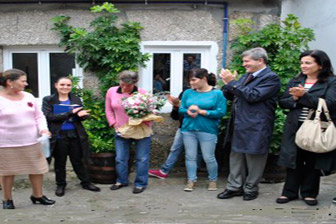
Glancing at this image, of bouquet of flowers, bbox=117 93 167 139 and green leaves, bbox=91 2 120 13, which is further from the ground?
green leaves, bbox=91 2 120 13

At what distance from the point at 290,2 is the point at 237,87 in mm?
4604

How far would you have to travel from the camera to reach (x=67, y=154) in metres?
4.85

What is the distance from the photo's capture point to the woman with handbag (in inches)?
160

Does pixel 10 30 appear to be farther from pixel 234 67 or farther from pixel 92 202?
pixel 234 67

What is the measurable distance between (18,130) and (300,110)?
3.14 meters

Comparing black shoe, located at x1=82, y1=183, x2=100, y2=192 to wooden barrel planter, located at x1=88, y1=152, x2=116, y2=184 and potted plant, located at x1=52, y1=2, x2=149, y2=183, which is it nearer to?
wooden barrel planter, located at x1=88, y1=152, x2=116, y2=184

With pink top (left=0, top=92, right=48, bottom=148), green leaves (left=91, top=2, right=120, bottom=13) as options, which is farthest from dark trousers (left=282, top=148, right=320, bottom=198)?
green leaves (left=91, top=2, right=120, bottom=13)

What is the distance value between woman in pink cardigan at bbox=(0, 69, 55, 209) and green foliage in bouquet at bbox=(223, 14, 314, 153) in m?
3.00

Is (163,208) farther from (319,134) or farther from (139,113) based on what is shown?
(319,134)

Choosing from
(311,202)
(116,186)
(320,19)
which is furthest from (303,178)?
(320,19)

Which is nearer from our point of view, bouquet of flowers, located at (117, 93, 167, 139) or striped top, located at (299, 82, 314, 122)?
striped top, located at (299, 82, 314, 122)

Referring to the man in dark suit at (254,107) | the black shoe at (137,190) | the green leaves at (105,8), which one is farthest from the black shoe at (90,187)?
the green leaves at (105,8)

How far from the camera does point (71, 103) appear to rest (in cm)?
475

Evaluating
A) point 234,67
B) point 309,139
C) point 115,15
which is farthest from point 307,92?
point 115,15
